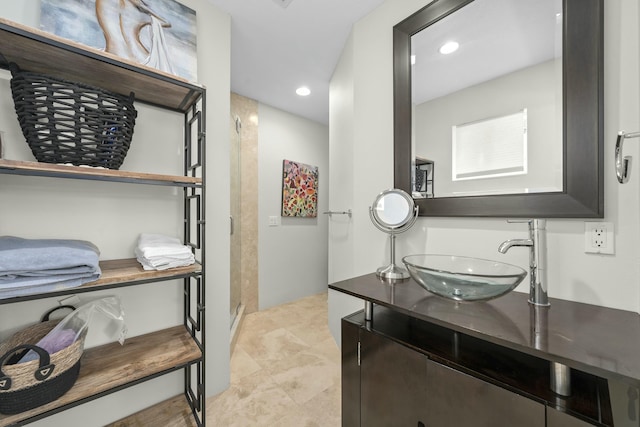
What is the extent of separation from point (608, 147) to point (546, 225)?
12.7 inches

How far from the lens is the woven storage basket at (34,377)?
794 millimetres

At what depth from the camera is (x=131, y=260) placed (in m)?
1.25

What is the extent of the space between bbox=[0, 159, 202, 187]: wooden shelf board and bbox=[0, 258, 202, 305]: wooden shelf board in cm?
38

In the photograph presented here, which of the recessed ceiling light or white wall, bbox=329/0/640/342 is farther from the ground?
the recessed ceiling light

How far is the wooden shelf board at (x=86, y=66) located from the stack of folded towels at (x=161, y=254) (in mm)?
715

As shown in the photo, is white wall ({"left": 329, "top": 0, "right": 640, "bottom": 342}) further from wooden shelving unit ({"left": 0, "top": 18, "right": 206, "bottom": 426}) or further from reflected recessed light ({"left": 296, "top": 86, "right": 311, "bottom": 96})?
wooden shelving unit ({"left": 0, "top": 18, "right": 206, "bottom": 426})

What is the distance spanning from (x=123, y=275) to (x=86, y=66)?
0.85m

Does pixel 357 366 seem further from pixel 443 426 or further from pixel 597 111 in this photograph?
pixel 597 111

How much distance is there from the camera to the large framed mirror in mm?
906

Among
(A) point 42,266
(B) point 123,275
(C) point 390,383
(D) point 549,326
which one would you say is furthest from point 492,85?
(A) point 42,266

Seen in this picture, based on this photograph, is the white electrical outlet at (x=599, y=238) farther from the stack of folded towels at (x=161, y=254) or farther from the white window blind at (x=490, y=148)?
the stack of folded towels at (x=161, y=254)

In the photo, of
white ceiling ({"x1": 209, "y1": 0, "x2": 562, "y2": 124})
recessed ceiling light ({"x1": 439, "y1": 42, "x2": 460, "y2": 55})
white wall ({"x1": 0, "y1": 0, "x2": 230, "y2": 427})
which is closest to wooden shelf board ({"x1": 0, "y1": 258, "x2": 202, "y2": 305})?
white wall ({"x1": 0, "y1": 0, "x2": 230, "y2": 427})

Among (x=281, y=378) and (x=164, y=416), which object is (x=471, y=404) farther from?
(x=164, y=416)

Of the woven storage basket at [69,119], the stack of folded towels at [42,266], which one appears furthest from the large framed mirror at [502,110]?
the stack of folded towels at [42,266]
